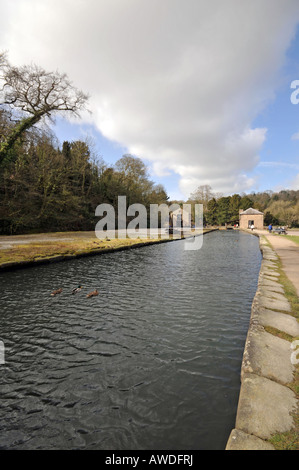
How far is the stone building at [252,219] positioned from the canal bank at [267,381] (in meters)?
57.6

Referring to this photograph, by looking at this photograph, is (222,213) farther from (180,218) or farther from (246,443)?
(246,443)

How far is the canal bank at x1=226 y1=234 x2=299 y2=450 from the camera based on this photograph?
1929 mm

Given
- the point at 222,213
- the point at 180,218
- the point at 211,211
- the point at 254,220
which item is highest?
the point at 211,211

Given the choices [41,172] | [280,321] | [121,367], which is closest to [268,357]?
[280,321]

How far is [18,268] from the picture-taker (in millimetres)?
9016

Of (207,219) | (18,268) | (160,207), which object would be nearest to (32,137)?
(18,268)

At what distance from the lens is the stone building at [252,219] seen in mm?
57062

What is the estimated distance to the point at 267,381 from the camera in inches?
102

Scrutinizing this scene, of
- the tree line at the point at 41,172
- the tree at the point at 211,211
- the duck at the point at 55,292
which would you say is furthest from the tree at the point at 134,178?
the duck at the point at 55,292

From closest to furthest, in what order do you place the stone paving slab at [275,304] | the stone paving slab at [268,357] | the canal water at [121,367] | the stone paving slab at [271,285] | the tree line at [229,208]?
1. the canal water at [121,367]
2. the stone paving slab at [268,357]
3. the stone paving slab at [275,304]
4. the stone paving slab at [271,285]
5. the tree line at [229,208]

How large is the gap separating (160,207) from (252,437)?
154ft

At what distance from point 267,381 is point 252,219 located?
61149 millimetres

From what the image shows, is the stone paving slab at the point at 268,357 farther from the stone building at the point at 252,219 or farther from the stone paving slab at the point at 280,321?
the stone building at the point at 252,219
